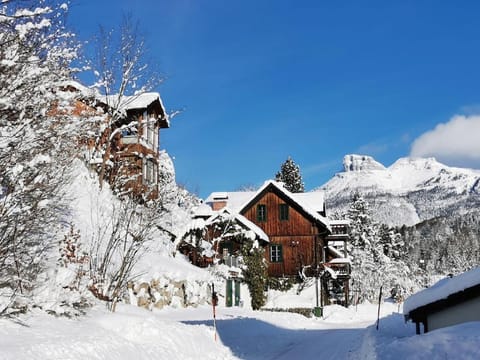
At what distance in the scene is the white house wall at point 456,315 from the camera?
444 inches

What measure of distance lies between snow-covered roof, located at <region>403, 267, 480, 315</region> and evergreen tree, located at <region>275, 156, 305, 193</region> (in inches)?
2317

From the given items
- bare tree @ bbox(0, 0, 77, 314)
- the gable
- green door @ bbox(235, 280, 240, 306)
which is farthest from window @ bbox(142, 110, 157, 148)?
bare tree @ bbox(0, 0, 77, 314)

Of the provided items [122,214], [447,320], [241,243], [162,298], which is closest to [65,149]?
[122,214]

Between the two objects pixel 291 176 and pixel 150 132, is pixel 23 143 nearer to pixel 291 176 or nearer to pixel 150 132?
pixel 150 132

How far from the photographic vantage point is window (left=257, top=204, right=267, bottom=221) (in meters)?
43.7

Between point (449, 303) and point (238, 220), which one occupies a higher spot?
point (238, 220)

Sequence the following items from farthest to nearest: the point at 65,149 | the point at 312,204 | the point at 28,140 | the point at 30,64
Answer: the point at 312,204
the point at 65,149
the point at 30,64
the point at 28,140

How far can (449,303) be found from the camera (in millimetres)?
12477

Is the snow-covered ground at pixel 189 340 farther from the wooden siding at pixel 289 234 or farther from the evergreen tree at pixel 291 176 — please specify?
the evergreen tree at pixel 291 176

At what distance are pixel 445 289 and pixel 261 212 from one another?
31866mm

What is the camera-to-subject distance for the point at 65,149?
14.0 meters

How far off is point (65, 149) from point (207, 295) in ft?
59.4

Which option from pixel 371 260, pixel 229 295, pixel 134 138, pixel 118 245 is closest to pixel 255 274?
pixel 229 295

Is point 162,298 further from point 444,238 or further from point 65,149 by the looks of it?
point 444,238
